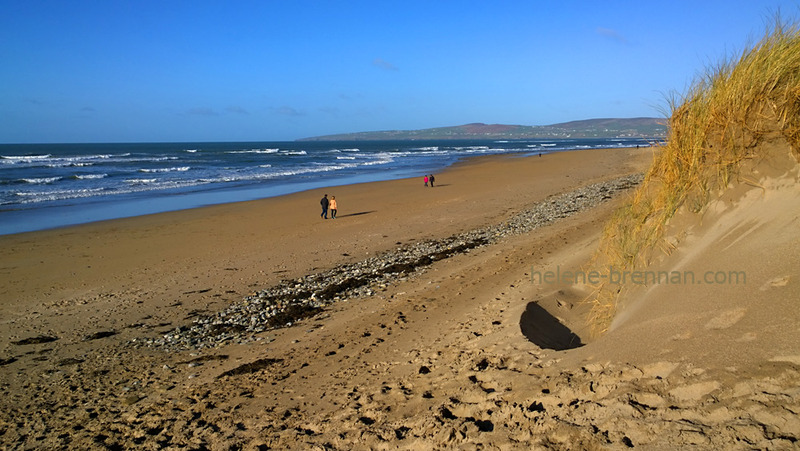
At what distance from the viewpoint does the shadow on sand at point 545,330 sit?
18.2 ft

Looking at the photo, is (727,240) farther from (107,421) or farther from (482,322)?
(107,421)

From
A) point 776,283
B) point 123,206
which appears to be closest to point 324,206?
point 123,206

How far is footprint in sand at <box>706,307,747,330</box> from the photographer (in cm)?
370

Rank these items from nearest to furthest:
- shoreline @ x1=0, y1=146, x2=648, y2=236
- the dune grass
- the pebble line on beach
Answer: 1. the dune grass
2. the pebble line on beach
3. shoreline @ x1=0, y1=146, x2=648, y2=236

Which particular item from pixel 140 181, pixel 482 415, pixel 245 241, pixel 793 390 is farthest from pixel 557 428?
pixel 140 181

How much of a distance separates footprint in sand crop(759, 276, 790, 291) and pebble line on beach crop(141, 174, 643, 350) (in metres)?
6.60

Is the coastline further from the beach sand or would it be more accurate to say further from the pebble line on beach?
the pebble line on beach

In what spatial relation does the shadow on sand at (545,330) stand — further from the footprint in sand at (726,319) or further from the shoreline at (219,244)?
the shoreline at (219,244)

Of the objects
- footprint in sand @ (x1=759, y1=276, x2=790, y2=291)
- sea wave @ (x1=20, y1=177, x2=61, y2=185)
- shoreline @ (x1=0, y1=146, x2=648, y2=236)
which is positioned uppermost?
footprint in sand @ (x1=759, y1=276, x2=790, y2=291)

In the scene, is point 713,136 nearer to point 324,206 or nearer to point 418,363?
point 418,363

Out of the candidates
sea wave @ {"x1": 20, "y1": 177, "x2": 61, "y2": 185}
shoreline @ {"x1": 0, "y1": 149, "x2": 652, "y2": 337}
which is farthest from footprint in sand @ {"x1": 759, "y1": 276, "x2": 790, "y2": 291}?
sea wave @ {"x1": 20, "y1": 177, "x2": 61, "y2": 185}

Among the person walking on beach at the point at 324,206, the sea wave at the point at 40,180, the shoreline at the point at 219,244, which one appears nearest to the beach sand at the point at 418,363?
the shoreline at the point at 219,244

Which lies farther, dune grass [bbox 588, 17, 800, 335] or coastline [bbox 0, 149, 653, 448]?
coastline [bbox 0, 149, 653, 448]

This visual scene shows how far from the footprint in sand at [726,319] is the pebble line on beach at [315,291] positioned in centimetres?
627
